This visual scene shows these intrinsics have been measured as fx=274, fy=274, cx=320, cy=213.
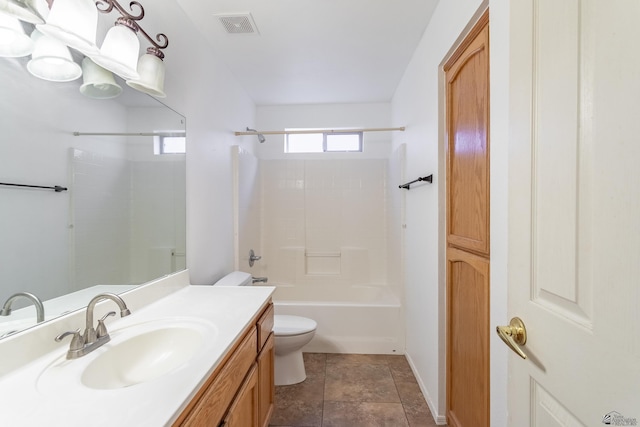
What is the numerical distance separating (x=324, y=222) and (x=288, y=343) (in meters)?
1.58

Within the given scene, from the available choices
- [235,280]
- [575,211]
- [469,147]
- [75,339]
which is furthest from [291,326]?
[575,211]

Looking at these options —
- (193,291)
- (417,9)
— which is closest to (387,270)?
(193,291)

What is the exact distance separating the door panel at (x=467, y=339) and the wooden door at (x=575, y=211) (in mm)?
497

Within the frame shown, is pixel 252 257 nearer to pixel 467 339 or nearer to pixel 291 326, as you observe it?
pixel 291 326

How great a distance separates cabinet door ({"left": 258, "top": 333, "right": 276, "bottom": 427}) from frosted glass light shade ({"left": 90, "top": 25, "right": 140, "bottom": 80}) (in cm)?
138

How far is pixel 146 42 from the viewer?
1326mm

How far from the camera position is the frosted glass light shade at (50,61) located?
0.85 m

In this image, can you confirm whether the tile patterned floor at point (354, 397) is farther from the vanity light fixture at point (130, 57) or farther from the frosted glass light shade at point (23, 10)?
the frosted glass light shade at point (23, 10)

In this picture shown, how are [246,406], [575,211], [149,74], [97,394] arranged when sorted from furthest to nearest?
[149,74], [246,406], [97,394], [575,211]

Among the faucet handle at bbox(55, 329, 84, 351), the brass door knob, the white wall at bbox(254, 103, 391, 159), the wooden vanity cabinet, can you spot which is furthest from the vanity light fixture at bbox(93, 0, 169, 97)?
the white wall at bbox(254, 103, 391, 159)

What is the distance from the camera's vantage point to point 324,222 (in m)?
3.26

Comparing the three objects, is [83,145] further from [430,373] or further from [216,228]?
[430,373]

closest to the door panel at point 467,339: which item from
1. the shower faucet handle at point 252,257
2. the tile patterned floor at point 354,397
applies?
the tile patterned floor at point 354,397

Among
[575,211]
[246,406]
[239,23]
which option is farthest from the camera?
[239,23]
